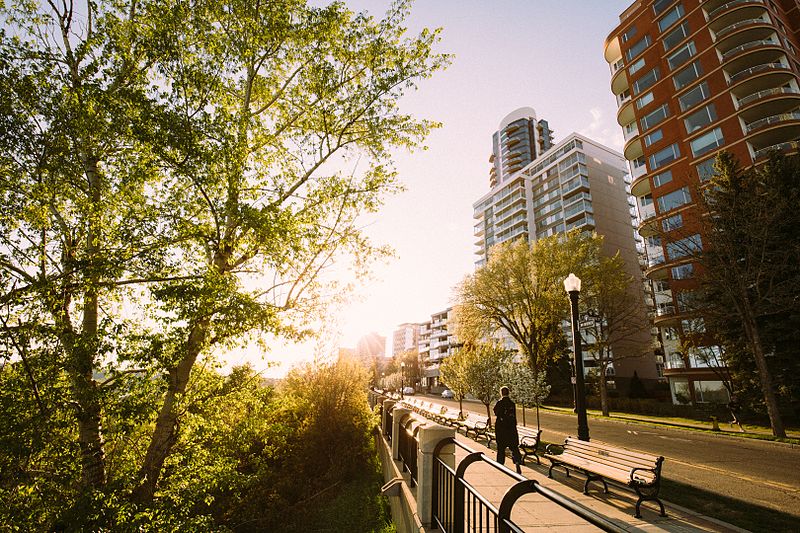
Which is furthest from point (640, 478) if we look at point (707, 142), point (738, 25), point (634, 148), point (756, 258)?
point (634, 148)

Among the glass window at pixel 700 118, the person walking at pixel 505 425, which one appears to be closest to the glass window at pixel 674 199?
the glass window at pixel 700 118

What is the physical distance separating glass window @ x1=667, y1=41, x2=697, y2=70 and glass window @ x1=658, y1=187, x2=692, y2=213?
11.9 m

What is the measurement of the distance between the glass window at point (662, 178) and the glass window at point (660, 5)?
644 inches

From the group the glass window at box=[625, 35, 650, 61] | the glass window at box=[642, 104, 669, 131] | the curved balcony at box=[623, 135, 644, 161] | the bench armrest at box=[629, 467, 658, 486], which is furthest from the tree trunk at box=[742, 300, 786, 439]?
the glass window at box=[625, 35, 650, 61]

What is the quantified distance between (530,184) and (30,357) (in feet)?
238

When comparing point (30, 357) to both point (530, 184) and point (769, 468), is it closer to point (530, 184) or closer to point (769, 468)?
point (769, 468)

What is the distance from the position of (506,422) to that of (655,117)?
38.2 meters

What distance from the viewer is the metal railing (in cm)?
188

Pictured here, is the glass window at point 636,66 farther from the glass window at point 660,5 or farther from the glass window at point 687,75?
the glass window at point 687,75

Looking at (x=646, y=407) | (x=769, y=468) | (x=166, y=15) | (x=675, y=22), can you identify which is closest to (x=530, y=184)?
(x=675, y=22)

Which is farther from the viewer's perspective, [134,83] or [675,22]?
[675,22]

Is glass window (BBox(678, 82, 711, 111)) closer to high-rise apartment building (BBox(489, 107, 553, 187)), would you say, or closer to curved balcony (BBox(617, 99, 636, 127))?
curved balcony (BBox(617, 99, 636, 127))

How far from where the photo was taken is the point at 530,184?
6900 centimetres

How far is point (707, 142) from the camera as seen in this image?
30.0 meters
